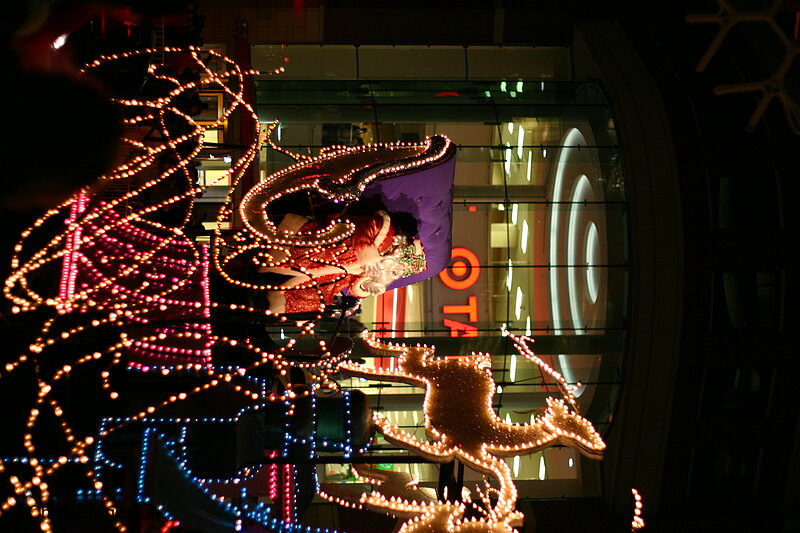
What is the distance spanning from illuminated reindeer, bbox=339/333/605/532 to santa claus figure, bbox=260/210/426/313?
1.69 meters

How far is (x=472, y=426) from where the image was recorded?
587 centimetres

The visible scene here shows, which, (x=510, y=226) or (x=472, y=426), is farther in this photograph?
(x=510, y=226)

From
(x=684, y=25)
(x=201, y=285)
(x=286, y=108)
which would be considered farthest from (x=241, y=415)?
(x=684, y=25)

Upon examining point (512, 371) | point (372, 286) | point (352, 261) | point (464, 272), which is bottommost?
point (512, 371)

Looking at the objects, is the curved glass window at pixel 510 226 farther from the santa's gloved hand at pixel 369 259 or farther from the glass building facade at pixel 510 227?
the santa's gloved hand at pixel 369 259

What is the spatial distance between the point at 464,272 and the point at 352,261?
4.27 metres

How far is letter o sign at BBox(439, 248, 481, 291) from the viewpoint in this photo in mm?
11953

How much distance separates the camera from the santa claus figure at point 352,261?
7762mm

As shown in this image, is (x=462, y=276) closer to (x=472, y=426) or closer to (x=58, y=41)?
(x=472, y=426)

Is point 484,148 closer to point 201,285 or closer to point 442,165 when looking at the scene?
point 442,165

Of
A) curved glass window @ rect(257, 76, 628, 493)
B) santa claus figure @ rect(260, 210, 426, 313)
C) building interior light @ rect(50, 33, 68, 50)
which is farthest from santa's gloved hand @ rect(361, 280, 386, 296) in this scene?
building interior light @ rect(50, 33, 68, 50)

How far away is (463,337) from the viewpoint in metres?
11.8

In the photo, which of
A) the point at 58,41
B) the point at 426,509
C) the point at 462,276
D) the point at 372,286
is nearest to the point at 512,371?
the point at 462,276

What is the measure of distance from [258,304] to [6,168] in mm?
3931
